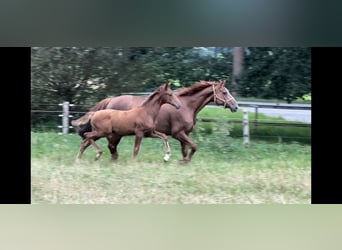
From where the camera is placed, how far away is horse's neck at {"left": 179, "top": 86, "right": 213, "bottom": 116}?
577 cm

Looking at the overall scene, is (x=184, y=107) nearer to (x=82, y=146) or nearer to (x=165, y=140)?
(x=165, y=140)

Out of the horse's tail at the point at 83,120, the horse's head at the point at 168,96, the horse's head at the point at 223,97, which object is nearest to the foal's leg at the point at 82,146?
the horse's tail at the point at 83,120

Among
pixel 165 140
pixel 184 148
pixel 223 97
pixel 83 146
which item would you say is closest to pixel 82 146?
pixel 83 146

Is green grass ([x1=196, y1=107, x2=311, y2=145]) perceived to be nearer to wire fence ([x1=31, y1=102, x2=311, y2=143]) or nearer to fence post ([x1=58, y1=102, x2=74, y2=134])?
wire fence ([x1=31, y1=102, x2=311, y2=143])

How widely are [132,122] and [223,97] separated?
1.76ft

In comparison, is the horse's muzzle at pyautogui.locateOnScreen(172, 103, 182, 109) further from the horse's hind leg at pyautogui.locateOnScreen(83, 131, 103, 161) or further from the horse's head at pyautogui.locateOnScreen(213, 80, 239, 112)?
the horse's hind leg at pyautogui.locateOnScreen(83, 131, 103, 161)

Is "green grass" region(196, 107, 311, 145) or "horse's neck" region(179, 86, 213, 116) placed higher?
"horse's neck" region(179, 86, 213, 116)

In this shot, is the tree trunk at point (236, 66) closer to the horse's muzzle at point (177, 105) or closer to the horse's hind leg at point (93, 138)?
the horse's muzzle at point (177, 105)

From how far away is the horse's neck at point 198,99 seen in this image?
577cm

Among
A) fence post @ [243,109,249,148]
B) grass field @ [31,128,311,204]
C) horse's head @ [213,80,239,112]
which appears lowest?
grass field @ [31,128,311,204]

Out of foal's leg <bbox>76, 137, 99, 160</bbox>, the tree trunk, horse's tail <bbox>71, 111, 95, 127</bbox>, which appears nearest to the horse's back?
horse's tail <bbox>71, 111, 95, 127</bbox>

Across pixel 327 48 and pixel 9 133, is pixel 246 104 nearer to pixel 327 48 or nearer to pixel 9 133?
pixel 327 48

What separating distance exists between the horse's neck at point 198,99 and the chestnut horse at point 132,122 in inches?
2.3

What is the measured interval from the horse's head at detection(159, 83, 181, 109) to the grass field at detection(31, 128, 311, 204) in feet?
0.65
